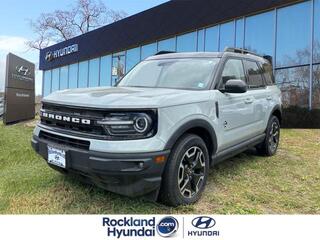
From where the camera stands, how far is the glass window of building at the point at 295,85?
45.3 ft

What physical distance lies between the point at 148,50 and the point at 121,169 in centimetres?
1940

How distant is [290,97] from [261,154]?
8128 mm

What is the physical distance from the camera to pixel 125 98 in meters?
3.82

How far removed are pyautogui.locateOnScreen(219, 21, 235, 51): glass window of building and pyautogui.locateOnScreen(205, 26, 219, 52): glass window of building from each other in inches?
10.1

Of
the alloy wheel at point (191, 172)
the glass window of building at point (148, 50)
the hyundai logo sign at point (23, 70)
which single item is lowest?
the alloy wheel at point (191, 172)

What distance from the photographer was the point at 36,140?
172 inches

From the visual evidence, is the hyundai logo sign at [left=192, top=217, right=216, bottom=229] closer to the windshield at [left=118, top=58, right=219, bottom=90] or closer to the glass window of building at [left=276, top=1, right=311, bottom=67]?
the windshield at [left=118, top=58, right=219, bottom=90]

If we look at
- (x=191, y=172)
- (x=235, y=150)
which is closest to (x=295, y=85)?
(x=235, y=150)

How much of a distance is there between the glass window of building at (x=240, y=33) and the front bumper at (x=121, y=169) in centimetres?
1359

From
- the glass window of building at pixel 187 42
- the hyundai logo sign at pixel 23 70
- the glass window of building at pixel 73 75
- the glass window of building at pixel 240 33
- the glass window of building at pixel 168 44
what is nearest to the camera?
the hyundai logo sign at pixel 23 70

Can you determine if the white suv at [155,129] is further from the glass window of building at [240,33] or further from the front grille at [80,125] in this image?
the glass window of building at [240,33]

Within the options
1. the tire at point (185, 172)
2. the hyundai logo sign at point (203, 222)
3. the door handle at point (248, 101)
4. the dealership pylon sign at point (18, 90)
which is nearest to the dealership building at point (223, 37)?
the dealership pylon sign at point (18, 90)

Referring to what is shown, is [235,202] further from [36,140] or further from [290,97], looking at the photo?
[290,97]

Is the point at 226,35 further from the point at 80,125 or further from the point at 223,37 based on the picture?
the point at 80,125
